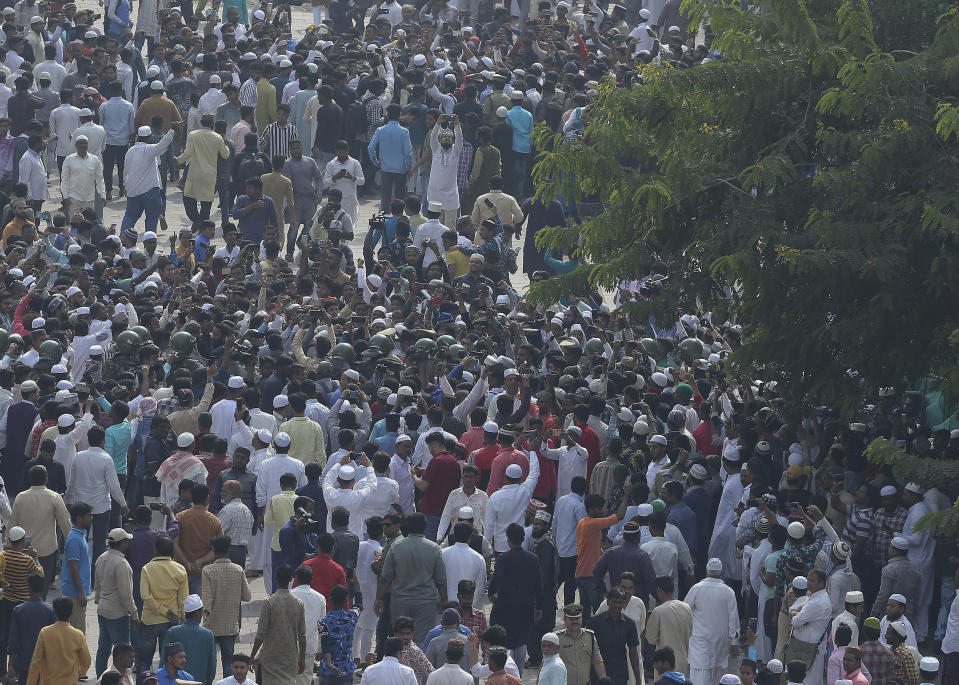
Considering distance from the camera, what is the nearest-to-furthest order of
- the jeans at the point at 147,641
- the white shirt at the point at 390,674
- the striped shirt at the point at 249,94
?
the white shirt at the point at 390,674, the jeans at the point at 147,641, the striped shirt at the point at 249,94

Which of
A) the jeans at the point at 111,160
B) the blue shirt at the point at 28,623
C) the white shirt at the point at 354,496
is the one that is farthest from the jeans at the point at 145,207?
the blue shirt at the point at 28,623

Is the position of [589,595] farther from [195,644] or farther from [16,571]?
[16,571]

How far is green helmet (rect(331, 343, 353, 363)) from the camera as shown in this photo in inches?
660

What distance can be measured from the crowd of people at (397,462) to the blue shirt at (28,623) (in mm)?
19

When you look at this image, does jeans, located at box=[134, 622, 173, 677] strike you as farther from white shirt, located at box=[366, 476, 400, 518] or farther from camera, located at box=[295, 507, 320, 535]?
white shirt, located at box=[366, 476, 400, 518]

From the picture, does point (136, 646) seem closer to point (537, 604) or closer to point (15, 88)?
point (537, 604)

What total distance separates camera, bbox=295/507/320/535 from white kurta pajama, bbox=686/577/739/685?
9.30 ft

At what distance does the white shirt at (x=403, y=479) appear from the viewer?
47.2 feet

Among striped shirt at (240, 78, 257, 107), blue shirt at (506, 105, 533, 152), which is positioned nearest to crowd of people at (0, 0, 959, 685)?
blue shirt at (506, 105, 533, 152)

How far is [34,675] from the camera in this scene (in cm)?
1191

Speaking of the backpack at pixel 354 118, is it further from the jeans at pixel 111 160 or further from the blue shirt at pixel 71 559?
the blue shirt at pixel 71 559

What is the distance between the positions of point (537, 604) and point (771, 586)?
174cm

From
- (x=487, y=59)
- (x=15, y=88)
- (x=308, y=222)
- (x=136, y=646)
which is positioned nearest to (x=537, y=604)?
(x=136, y=646)

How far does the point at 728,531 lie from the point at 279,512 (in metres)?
3.54
